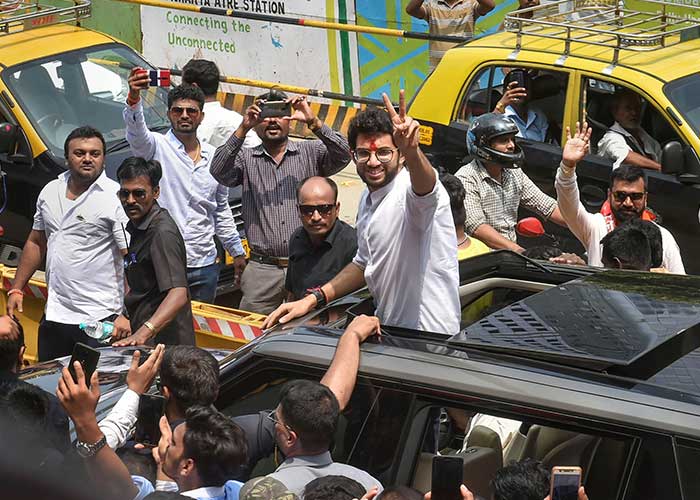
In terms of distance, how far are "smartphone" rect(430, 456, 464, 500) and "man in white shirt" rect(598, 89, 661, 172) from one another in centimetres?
523

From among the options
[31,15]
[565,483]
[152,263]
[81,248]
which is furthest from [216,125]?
[565,483]

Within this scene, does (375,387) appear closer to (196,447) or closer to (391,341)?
(391,341)

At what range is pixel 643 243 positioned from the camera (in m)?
5.64

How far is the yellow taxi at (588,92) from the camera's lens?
7.87 meters

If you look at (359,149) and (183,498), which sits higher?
(359,149)

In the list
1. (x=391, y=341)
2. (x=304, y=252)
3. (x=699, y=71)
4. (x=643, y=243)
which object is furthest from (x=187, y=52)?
(x=391, y=341)

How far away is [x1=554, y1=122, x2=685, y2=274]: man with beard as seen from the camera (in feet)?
21.0

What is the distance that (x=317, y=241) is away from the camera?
6.34m

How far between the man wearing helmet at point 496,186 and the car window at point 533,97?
4.33 feet

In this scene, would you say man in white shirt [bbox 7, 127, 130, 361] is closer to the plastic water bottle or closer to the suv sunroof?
the plastic water bottle

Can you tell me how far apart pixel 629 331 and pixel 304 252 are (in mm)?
2672

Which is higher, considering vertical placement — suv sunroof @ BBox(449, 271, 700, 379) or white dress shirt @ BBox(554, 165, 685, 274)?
suv sunroof @ BBox(449, 271, 700, 379)

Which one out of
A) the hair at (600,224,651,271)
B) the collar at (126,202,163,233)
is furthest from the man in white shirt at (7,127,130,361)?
the hair at (600,224,651,271)

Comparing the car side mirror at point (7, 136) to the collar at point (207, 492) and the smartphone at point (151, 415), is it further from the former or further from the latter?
the collar at point (207, 492)
